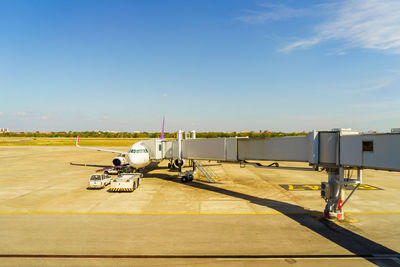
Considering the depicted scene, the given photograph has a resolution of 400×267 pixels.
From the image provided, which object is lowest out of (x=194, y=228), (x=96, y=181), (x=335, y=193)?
(x=194, y=228)

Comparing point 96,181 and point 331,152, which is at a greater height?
point 331,152

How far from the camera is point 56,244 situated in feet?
44.0

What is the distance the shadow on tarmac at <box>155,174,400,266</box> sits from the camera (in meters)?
12.6

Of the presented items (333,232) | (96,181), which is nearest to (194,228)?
(333,232)

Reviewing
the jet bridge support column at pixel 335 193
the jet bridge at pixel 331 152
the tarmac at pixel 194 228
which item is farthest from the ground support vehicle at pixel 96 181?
the jet bridge support column at pixel 335 193

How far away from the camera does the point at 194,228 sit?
1576 centimetres

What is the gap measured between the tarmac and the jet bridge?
4.84 ft

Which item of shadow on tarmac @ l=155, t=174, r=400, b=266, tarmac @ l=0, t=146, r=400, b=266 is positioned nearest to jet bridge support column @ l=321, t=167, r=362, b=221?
tarmac @ l=0, t=146, r=400, b=266

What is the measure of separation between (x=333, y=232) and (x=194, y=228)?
30.4 ft

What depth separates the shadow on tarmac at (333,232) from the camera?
12.6 m

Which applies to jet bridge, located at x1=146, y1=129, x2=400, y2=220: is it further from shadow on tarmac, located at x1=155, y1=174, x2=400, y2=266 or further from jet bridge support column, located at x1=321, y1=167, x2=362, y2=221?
shadow on tarmac, located at x1=155, y1=174, x2=400, y2=266

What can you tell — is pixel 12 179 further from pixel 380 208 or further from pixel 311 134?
pixel 380 208

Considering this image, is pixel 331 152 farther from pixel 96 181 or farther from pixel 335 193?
pixel 96 181

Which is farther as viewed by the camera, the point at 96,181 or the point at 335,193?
the point at 96,181
